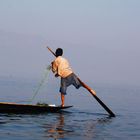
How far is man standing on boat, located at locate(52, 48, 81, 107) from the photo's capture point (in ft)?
63.9

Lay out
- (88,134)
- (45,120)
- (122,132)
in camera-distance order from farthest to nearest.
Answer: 1. (45,120)
2. (122,132)
3. (88,134)

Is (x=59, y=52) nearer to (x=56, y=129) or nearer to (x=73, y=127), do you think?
(x=73, y=127)

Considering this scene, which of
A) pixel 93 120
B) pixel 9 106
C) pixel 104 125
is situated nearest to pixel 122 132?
pixel 104 125

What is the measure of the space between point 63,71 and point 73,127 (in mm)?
4882

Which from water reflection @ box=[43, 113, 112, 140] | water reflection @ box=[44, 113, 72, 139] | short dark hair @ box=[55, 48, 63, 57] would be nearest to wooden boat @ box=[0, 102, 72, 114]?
water reflection @ box=[43, 113, 112, 140]

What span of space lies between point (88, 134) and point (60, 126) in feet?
5.00

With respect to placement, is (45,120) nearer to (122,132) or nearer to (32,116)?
(32,116)

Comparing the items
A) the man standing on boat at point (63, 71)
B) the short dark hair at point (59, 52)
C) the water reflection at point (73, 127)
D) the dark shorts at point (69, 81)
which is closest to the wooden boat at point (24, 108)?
the water reflection at point (73, 127)

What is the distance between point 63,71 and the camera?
1967 centimetres

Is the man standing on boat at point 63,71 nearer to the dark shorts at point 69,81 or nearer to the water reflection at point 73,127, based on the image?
the dark shorts at point 69,81

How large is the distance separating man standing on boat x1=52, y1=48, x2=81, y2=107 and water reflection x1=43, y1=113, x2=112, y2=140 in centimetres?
141

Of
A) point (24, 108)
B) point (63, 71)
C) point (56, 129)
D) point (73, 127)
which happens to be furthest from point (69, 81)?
point (56, 129)

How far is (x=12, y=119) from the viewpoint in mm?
16031

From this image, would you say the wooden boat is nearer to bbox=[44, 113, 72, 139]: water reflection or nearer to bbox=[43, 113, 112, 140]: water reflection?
bbox=[43, 113, 112, 140]: water reflection
